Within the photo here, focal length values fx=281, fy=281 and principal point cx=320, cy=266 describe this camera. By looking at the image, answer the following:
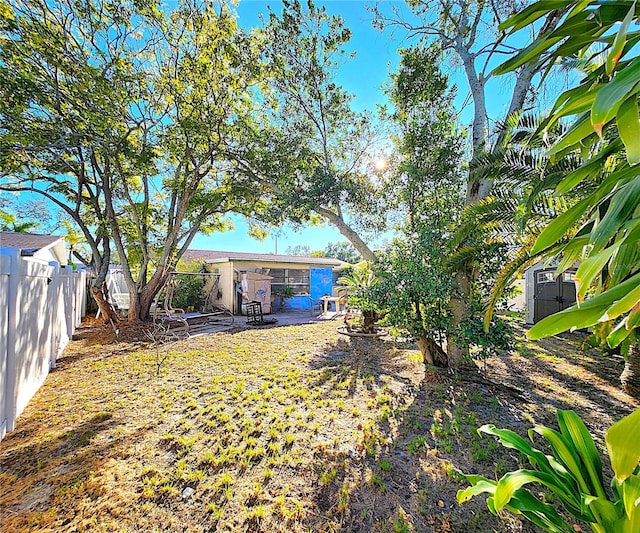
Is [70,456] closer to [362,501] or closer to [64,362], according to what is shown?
[362,501]

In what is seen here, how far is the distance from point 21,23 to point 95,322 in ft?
31.1

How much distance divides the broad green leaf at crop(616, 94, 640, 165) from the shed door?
1066cm

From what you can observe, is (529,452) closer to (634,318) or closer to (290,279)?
(634,318)

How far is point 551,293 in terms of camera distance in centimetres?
1023

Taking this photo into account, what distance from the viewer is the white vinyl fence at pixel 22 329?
3346 mm

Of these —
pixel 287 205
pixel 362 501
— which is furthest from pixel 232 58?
pixel 362 501

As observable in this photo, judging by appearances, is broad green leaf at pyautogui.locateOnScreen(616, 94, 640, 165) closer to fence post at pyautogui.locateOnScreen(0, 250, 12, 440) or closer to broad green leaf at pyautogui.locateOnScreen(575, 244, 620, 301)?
broad green leaf at pyautogui.locateOnScreen(575, 244, 620, 301)

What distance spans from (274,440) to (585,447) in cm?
305

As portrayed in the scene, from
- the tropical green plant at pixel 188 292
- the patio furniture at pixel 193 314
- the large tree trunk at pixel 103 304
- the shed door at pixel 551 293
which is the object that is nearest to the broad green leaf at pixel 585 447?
the shed door at pixel 551 293

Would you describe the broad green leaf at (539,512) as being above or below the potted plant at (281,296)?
below

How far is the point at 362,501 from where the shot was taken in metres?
2.60

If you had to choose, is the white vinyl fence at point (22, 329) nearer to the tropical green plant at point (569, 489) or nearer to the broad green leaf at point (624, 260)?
the tropical green plant at point (569, 489)

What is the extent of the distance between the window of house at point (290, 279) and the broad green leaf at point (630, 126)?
1665 cm

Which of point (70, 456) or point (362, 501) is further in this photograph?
point (70, 456)
